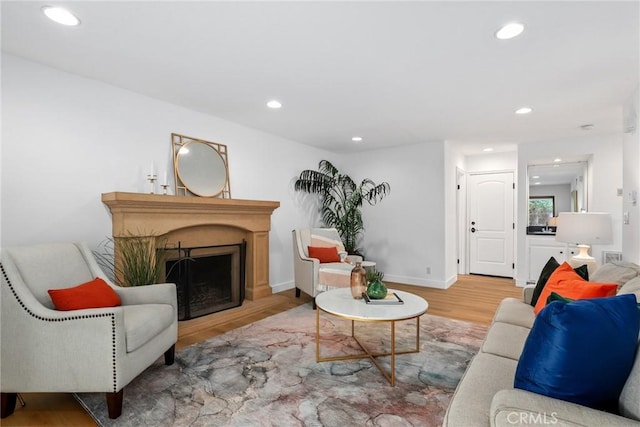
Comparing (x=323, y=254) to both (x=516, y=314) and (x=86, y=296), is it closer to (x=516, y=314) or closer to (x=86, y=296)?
(x=516, y=314)

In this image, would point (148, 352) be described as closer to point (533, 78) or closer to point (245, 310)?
point (245, 310)

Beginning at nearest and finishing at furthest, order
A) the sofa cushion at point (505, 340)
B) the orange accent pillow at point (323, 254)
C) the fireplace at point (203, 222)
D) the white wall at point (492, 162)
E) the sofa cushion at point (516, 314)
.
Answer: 1. the sofa cushion at point (505, 340)
2. the sofa cushion at point (516, 314)
3. the fireplace at point (203, 222)
4. the orange accent pillow at point (323, 254)
5. the white wall at point (492, 162)

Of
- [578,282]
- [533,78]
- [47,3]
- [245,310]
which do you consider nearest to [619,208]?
[533,78]

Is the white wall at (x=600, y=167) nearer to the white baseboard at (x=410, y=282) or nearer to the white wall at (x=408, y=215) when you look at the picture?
the white wall at (x=408, y=215)

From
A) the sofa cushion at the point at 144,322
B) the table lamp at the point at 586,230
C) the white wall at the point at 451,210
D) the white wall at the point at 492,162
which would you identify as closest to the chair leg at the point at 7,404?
the sofa cushion at the point at 144,322

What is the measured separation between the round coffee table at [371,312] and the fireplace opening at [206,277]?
163 centimetres

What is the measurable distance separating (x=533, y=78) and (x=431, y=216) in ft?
8.54

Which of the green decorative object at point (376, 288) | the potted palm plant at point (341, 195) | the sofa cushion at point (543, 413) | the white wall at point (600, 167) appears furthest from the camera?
the potted palm plant at point (341, 195)

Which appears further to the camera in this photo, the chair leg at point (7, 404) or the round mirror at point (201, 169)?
the round mirror at point (201, 169)

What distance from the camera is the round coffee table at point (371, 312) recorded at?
2131 millimetres

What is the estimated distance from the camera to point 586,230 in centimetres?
302

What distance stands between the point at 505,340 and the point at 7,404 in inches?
111

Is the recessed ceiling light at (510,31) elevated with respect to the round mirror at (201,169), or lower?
elevated

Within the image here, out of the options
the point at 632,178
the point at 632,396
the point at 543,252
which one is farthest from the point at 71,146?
the point at 543,252
